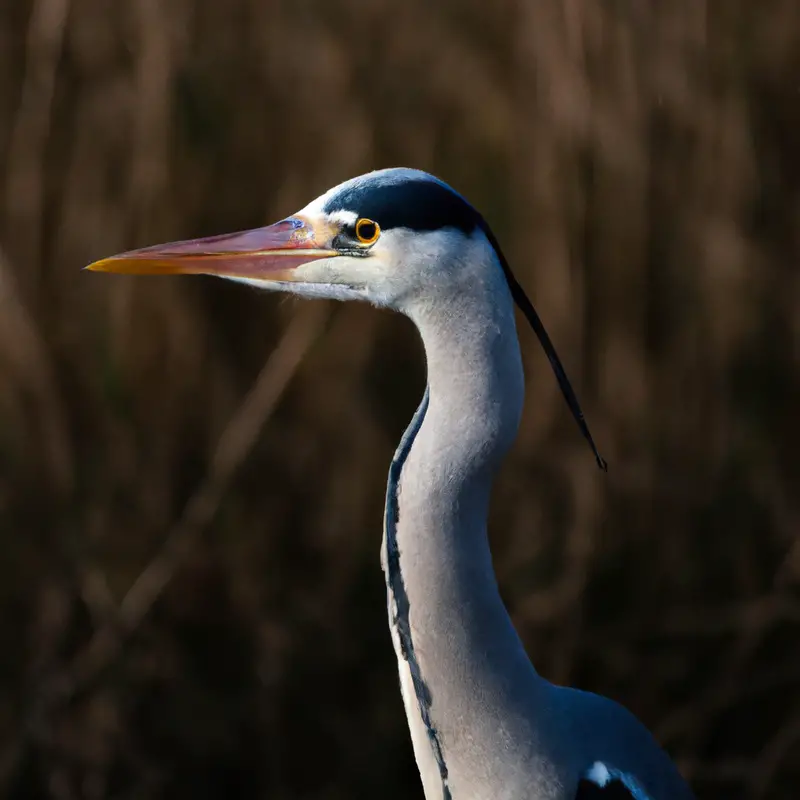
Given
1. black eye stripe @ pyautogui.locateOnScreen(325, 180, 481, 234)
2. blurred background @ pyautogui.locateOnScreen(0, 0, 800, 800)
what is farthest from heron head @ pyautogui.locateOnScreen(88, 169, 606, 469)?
blurred background @ pyautogui.locateOnScreen(0, 0, 800, 800)

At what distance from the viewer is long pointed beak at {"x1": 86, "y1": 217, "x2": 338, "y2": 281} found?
0.90 metres

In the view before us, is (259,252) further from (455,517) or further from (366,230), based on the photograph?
(455,517)

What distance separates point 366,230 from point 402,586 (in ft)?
0.87

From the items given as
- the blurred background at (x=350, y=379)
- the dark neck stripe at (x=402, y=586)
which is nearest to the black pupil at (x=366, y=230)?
the dark neck stripe at (x=402, y=586)

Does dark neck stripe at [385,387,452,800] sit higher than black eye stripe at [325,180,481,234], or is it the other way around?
black eye stripe at [325,180,481,234]

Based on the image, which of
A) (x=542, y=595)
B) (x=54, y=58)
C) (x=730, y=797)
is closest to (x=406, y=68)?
(x=54, y=58)

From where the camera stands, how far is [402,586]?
2.87 feet

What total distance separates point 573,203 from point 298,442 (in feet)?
1.69

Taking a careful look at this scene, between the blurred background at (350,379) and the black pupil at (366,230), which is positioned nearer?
the black pupil at (366,230)

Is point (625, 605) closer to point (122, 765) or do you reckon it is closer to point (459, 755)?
point (122, 765)

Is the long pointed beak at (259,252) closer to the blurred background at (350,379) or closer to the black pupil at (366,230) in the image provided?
the black pupil at (366,230)

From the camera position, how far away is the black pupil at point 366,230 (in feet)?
2.91

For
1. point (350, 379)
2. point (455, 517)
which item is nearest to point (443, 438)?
point (455, 517)

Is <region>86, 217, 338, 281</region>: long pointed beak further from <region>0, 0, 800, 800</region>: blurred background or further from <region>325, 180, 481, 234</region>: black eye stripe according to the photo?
<region>0, 0, 800, 800</region>: blurred background
